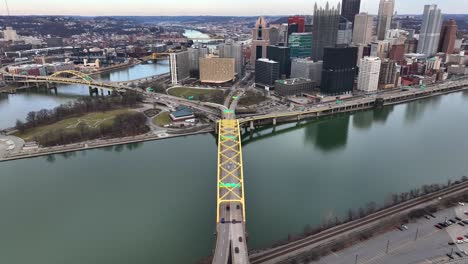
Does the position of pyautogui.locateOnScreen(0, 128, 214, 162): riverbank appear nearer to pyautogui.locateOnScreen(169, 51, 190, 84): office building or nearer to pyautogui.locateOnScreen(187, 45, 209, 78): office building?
pyautogui.locateOnScreen(169, 51, 190, 84): office building

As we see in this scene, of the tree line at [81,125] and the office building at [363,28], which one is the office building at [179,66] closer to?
the tree line at [81,125]

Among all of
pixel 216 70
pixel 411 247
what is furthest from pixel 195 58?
pixel 411 247

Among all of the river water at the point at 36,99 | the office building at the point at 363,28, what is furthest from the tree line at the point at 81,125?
the office building at the point at 363,28

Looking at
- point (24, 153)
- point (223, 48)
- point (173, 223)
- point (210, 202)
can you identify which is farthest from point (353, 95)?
point (24, 153)

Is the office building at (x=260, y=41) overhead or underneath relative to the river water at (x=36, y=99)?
overhead

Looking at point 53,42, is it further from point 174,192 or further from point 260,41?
point 174,192

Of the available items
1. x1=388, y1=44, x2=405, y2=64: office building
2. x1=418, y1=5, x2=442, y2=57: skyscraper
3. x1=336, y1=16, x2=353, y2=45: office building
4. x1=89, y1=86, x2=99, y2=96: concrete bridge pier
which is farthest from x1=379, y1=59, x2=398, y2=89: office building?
x1=89, y1=86, x2=99, y2=96: concrete bridge pier

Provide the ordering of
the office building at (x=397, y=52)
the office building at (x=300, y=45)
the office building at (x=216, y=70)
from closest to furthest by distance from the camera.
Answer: the office building at (x=216, y=70) < the office building at (x=397, y=52) < the office building at (x=300, y=45)
